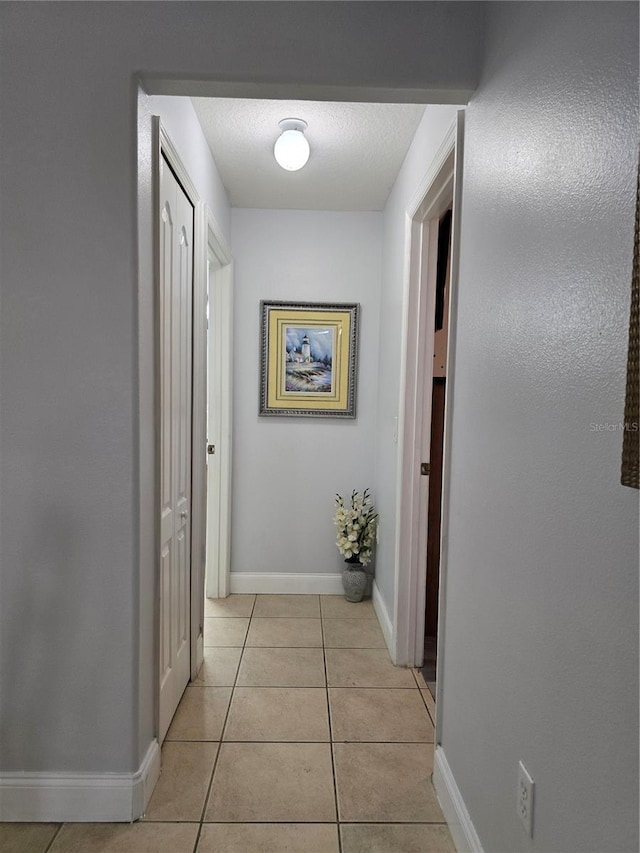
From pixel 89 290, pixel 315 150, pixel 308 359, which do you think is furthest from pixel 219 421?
pixel 89 290

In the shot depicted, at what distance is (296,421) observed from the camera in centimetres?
364

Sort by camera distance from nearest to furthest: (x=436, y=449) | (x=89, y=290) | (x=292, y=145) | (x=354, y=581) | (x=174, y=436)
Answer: (x=89, y=290)
(x=174, y=436)
(x=292, y=145)
(x=436, y=449)
(x=354, y=581)

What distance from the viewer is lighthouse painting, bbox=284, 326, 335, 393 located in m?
3.59

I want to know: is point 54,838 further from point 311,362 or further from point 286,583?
point 311,362

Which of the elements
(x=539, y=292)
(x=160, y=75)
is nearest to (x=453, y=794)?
(x=539, y=292)

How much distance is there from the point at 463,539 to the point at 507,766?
58 centimetres

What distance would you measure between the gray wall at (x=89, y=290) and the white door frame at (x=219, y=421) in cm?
176

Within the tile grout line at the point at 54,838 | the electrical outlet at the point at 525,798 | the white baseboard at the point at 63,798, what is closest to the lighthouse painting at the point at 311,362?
the white baseboard at the point at 63,798

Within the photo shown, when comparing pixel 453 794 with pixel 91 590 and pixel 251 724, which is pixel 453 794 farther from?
pixel 91 590

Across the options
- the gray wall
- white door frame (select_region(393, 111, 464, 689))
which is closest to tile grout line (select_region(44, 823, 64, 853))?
the gray wall

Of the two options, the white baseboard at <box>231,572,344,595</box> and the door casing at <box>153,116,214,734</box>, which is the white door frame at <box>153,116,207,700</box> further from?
the white baseboard at <box>231,572,344,595</box>

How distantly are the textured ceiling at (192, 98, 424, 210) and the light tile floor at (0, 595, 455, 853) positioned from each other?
2484mm

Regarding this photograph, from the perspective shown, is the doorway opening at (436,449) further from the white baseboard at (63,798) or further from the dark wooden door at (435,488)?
the white baseboard at (63,798)

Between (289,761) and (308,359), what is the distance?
230cm
